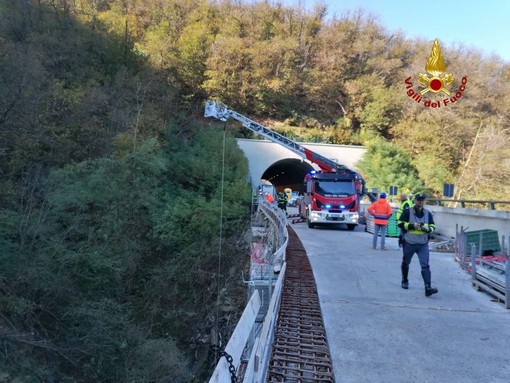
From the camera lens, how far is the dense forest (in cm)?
1170

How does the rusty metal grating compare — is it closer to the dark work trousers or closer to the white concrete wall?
the dark work trousers

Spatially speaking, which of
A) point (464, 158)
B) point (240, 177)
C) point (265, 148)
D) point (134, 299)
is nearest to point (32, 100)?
point (134, 299)

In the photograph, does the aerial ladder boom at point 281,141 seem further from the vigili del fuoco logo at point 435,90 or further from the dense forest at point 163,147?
the vigili del fuoco logo at point 435,90

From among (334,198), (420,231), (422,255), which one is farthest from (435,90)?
(422,255)

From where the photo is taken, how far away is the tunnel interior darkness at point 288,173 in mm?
41906

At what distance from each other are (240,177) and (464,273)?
20.7 metres

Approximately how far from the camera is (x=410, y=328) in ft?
19.2

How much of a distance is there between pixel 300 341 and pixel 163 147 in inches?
968

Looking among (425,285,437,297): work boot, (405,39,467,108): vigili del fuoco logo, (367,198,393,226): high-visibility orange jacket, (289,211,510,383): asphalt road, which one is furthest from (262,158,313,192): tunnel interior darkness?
(425,285,437,297): work boot

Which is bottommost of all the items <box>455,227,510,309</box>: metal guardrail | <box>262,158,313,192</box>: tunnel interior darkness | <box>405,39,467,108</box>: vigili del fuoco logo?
<box>455,227,510,309</box>: metal guardrail

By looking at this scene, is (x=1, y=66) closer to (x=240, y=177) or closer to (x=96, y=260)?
(x=96, y=260)

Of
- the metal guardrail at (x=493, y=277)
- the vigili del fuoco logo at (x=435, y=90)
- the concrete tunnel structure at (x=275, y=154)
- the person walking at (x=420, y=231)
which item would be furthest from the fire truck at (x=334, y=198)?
the vigili del fuoco logo at (x=435, y=90)

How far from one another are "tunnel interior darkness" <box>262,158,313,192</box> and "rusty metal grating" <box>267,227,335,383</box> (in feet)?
103

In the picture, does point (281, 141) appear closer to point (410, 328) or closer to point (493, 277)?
point (493, 277)
